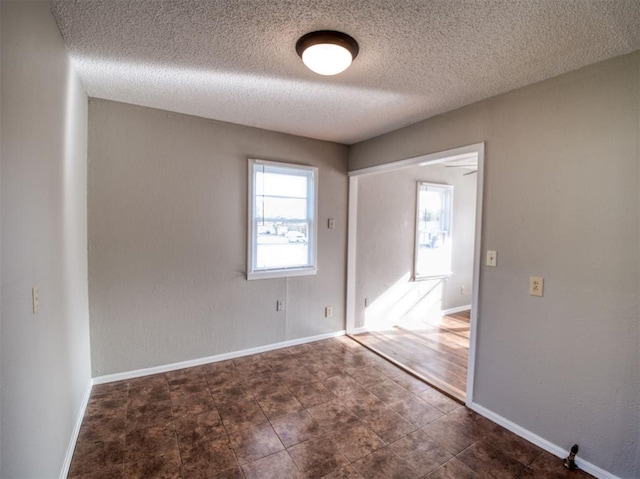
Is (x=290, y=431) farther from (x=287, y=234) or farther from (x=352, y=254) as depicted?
(x=352, y=254)

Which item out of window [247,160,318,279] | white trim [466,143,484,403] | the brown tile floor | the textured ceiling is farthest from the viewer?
window [247,160,318,279]

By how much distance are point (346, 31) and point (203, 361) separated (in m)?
3.05

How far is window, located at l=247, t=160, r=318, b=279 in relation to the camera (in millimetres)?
3328

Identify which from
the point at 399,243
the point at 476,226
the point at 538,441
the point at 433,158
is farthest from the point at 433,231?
the point at 538,441

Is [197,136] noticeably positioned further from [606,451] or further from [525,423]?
[606,451]

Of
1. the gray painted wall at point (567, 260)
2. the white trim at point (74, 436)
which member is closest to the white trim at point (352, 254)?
the gray painted wall at point (567, 260)

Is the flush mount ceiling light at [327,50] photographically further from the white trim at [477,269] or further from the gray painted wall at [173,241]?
the gray painted wall at [173,241]

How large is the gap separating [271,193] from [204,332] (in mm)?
1593

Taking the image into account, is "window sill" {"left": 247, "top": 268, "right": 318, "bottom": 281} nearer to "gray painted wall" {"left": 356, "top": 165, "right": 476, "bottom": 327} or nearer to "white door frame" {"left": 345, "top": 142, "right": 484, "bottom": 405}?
"white door frame" {"left": 345, "top": 142, "right": 484, "bottom": 405}

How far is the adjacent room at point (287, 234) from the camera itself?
4.86 feet

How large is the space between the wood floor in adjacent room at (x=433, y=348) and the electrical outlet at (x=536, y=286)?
1.09m

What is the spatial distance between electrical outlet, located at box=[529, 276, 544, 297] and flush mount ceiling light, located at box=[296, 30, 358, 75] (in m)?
1.85

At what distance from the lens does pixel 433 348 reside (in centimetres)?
362

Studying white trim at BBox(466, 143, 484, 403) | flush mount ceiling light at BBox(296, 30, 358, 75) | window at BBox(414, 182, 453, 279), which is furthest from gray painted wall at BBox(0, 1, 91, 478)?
window at BBox(414, 182, 453, 279)
